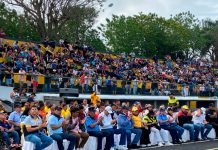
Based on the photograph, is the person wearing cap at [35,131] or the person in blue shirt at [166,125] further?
the person in blue shirt at [166,125]

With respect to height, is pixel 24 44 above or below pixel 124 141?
above

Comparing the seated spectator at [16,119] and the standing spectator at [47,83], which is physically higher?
the standing spectator at [47,83]

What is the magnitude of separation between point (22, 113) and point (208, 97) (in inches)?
1151

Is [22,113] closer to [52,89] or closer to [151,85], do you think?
[52,89]

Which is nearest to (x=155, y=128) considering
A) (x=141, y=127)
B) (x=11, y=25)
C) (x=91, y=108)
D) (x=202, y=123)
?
(x=141, y=127)

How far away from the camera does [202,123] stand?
21312 mm

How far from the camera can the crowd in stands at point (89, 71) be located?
26.7 metres

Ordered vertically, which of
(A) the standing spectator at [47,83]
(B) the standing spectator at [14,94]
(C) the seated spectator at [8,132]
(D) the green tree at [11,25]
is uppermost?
(D) the green tree at [11,25]

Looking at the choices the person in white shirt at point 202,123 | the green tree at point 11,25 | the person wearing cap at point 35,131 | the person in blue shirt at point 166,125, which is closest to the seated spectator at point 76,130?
the person wearing cap at point 35,131

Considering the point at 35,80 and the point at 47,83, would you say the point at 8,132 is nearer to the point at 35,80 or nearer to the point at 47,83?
the point at 35,80

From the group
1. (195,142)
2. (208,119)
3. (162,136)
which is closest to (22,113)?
(162,136)

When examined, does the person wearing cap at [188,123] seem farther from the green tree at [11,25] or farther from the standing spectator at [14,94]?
the green tree at [11,25]

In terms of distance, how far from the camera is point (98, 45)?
7150 centimetres

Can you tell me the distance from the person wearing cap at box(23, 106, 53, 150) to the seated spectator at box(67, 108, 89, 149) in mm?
1056
